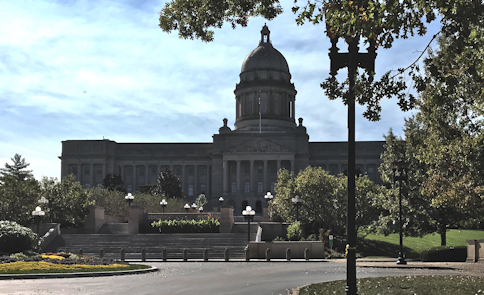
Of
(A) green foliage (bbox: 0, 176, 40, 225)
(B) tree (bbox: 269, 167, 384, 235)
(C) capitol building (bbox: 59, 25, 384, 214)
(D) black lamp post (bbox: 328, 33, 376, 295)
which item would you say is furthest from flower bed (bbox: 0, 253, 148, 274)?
(C) capitol building (bbox: 59, 25, 384, 214)

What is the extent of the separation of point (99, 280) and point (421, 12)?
44.5 ft

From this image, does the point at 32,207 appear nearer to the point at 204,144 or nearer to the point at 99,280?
the point at 99,280

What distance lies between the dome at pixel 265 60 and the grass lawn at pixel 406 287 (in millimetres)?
122103

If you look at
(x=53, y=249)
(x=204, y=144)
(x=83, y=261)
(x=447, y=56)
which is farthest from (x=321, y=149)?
(x=447, y=56)

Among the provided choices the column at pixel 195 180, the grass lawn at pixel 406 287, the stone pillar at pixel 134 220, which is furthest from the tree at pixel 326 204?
the column at pixel 195 180

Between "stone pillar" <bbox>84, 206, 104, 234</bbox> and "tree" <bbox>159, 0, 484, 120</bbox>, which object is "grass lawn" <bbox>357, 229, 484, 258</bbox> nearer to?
"stone pillar" <bbox>84, 206, 104, 234</bbox>

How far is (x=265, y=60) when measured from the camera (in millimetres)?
138250

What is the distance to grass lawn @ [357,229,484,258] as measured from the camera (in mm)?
47397

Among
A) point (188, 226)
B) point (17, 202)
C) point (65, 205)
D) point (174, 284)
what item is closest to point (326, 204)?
point (188, 226)

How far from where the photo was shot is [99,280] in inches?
815

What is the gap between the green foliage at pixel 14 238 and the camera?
3353cm

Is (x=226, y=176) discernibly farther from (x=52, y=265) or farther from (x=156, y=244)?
(x=52, y=265)

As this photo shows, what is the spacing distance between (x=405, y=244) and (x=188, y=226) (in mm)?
18738

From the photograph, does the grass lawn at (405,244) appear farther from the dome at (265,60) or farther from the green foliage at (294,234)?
the dome at (265,60)
